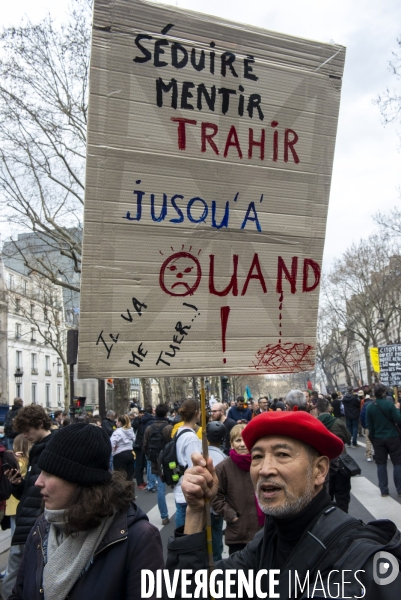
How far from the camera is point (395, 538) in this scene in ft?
5.44

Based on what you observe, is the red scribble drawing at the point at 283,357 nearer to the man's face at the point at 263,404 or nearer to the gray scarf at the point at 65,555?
Answer: the gray scarf at the point at 65,555

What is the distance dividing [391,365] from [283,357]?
56.1 feet

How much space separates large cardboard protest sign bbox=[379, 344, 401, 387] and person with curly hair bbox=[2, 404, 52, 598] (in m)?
15.9

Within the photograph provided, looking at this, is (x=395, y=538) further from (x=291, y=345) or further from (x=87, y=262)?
(x=87, y=262)

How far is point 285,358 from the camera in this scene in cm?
277

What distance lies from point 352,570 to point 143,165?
174 cm

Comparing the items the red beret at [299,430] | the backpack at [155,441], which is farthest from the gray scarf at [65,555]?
the backpack at [155,441]

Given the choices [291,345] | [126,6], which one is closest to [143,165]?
[126,6]

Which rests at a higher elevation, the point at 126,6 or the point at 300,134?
the point at 126,6

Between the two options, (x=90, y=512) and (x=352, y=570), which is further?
(x=90, y=512)

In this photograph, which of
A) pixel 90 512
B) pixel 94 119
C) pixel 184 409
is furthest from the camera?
pixel 184 409

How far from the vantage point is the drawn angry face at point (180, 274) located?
2584 mm

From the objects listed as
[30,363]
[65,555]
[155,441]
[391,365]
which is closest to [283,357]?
[65,555]

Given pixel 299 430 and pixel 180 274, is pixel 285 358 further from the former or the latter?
pixel 299 430
